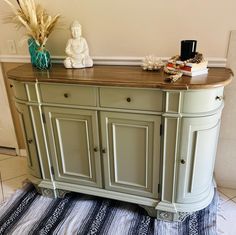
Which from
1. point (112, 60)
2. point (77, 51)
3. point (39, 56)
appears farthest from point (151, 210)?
point (39, 56)

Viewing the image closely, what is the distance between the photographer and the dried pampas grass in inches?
65.0

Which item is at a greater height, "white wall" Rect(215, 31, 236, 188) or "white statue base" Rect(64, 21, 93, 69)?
"white statue base" Rect(64, 21, 93, 69)

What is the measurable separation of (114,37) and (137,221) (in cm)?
129

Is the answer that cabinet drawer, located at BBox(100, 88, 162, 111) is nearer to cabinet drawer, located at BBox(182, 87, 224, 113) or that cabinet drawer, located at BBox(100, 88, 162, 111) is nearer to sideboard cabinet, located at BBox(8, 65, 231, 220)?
sideboard cabinet, located at BBox(8, 65, 231, 220)

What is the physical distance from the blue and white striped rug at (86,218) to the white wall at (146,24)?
43.9 inches

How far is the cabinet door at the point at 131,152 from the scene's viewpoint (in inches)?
59.4

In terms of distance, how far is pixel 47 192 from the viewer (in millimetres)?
1965

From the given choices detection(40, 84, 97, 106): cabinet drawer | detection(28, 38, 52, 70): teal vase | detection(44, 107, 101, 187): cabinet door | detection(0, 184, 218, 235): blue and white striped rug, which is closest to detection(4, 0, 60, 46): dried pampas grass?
detection(28, 38, 52, 70): teal vase

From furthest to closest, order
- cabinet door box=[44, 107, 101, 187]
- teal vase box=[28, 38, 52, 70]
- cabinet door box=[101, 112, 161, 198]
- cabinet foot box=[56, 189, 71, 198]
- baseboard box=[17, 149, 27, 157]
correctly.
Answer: baseboard box=[17, 149, 27, 157]
cabinet foot box=[56, 189, 71, 198]
teal vase box=[28, 38, 52, 70]
cabinet door box=[44, 107, 101, 187]
cabinet door box=[101, 112, 161, 198]

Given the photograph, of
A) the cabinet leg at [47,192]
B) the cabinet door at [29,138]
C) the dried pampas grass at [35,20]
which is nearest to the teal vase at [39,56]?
the dried pampas grass at [35,20]

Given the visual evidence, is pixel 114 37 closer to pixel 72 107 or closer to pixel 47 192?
pixel 72 107

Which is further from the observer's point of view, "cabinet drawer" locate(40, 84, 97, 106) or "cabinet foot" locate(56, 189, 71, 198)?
"cabinet foot" locate(56, 189, 71, 198)

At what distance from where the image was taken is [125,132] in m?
1.57

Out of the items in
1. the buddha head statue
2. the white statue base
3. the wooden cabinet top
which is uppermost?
the buddha head statue
